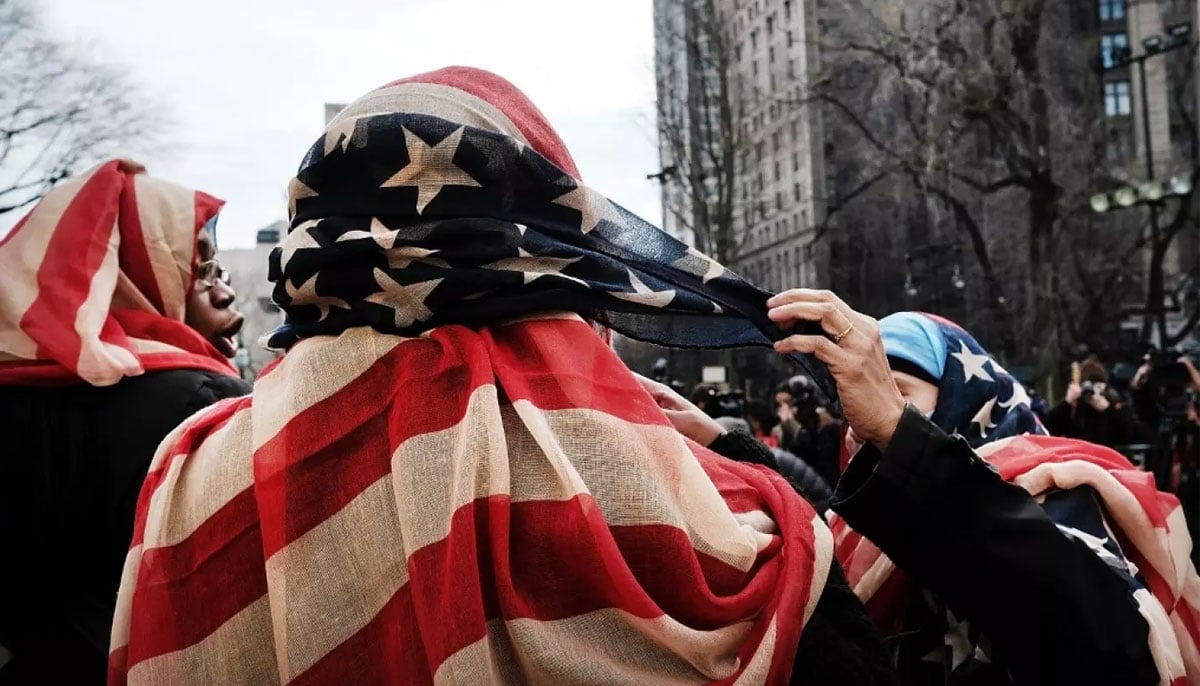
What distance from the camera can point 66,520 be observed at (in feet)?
6.57

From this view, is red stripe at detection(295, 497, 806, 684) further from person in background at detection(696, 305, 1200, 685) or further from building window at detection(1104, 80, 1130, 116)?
building window at detection(1104, 80, 1130, 116)

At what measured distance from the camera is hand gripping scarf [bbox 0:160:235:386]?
2.05 metres

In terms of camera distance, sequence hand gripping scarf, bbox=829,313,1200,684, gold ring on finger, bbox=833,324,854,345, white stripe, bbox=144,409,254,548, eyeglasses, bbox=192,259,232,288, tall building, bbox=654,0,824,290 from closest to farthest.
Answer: white stripe, bbox=144,409,254,548 < gold ring on finger, bbox=833,324,854,345 < hand gripping scarf, bbox=829,313,1200,684 < eyeglasses, bbox=192,259,232,288 < tall building, bbox=654,0,824,290

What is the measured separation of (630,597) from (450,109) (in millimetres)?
630

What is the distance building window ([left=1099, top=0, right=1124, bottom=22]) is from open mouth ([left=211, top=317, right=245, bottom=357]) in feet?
155

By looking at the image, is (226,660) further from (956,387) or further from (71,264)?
(956,387)

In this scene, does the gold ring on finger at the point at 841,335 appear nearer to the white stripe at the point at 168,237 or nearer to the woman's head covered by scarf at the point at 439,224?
the woman's head covered by scarf at the point at 439,224

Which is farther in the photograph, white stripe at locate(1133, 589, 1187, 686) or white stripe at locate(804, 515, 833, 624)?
white stripe at locate(1133, 589, 1187, 686)

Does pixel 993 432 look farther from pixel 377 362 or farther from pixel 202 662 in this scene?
pixel 202 662

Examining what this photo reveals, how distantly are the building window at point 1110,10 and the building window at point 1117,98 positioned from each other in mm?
3304

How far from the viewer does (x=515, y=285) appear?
1.21 meters

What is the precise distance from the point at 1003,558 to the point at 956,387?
2.83 ft

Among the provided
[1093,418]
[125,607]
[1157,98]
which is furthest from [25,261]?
[1157,98]

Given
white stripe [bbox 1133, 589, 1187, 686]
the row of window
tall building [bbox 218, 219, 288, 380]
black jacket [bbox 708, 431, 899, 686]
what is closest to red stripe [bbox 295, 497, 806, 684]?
black jacket [bbox 708, 431, 899, 686]
